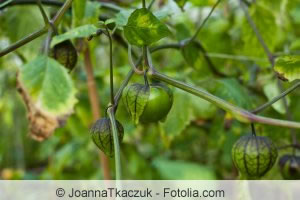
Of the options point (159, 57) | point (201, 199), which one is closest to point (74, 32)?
point (201, 199)

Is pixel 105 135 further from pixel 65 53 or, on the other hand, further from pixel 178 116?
pixel 178 116

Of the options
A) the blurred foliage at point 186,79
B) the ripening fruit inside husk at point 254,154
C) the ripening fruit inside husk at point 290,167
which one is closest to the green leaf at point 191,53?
the blurred foliage at point 186,79

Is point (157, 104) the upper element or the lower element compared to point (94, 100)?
lower

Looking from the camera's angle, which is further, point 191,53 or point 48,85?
point 191,53

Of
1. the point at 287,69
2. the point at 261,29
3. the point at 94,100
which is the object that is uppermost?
the point at 261,29

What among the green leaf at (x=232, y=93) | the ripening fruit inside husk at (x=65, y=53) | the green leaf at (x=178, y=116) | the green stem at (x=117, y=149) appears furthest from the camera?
the green leaf at (x=178, y=116)

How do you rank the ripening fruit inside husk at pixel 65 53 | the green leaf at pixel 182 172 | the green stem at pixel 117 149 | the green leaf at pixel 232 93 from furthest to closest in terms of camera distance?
the green leaf at pixel 182 172
the green leaf at pixel 232 93
the ripening fruit inside husk at pixel 65 53
the green stem at pixel 117 149

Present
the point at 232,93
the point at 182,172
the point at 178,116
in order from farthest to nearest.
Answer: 1. the point at 182,172
2. the point at 178,116
3. the point at 232,93

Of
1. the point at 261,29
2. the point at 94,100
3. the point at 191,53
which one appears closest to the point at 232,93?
the point at 191,53

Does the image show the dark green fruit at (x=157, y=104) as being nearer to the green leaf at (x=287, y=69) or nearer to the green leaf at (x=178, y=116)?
the green leaf at (x=287, y=69)
